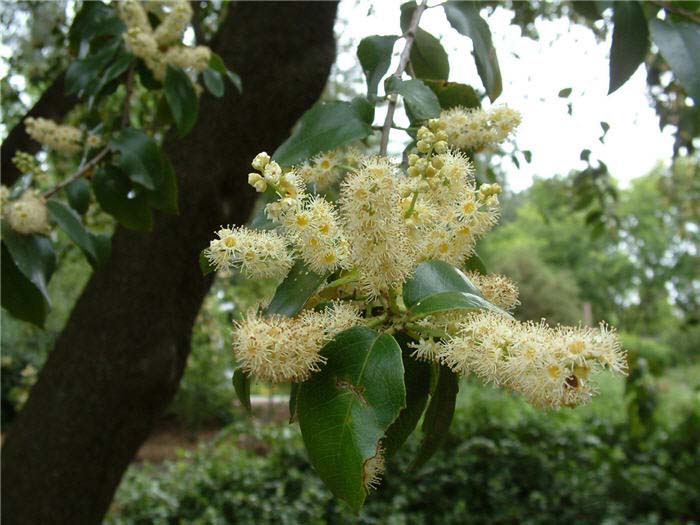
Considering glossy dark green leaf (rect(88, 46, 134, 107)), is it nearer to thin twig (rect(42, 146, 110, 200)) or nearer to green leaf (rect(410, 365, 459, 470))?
thin twig (rect(42, 146, 110, 200))

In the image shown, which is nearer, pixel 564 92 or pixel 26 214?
pixel 26 214

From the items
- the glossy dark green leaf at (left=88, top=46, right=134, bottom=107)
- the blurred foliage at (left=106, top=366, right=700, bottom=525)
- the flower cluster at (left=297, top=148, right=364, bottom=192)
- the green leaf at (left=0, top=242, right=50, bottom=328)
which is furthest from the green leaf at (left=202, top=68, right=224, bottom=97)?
the blurred foliage at (left=106, top=366, right=700, bottom=525)

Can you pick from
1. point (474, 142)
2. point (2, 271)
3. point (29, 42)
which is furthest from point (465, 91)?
point (29, 42)

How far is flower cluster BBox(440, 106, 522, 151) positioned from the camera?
0.91 m

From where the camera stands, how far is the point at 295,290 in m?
0.70

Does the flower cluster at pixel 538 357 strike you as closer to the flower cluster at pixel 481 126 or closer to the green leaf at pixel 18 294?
the flower cluster at pixel 481 126

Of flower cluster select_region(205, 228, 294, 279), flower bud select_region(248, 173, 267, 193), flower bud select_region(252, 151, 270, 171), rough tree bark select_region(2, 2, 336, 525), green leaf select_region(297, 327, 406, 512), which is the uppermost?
flower bud select_region(252, 151, 270, 171)

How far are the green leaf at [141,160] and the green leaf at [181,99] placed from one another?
0.32 feet

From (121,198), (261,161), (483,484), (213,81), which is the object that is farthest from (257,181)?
(483,484)

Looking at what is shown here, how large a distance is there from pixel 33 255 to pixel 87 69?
18.1 inches

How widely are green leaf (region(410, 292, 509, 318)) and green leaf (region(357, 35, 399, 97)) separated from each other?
471 mm

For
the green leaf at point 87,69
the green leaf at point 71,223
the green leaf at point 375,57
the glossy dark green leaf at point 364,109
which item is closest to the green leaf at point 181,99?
the green leaf at point 87,69

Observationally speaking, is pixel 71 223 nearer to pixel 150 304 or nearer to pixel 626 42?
pixel 150 304

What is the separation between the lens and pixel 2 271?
1.32 meters
